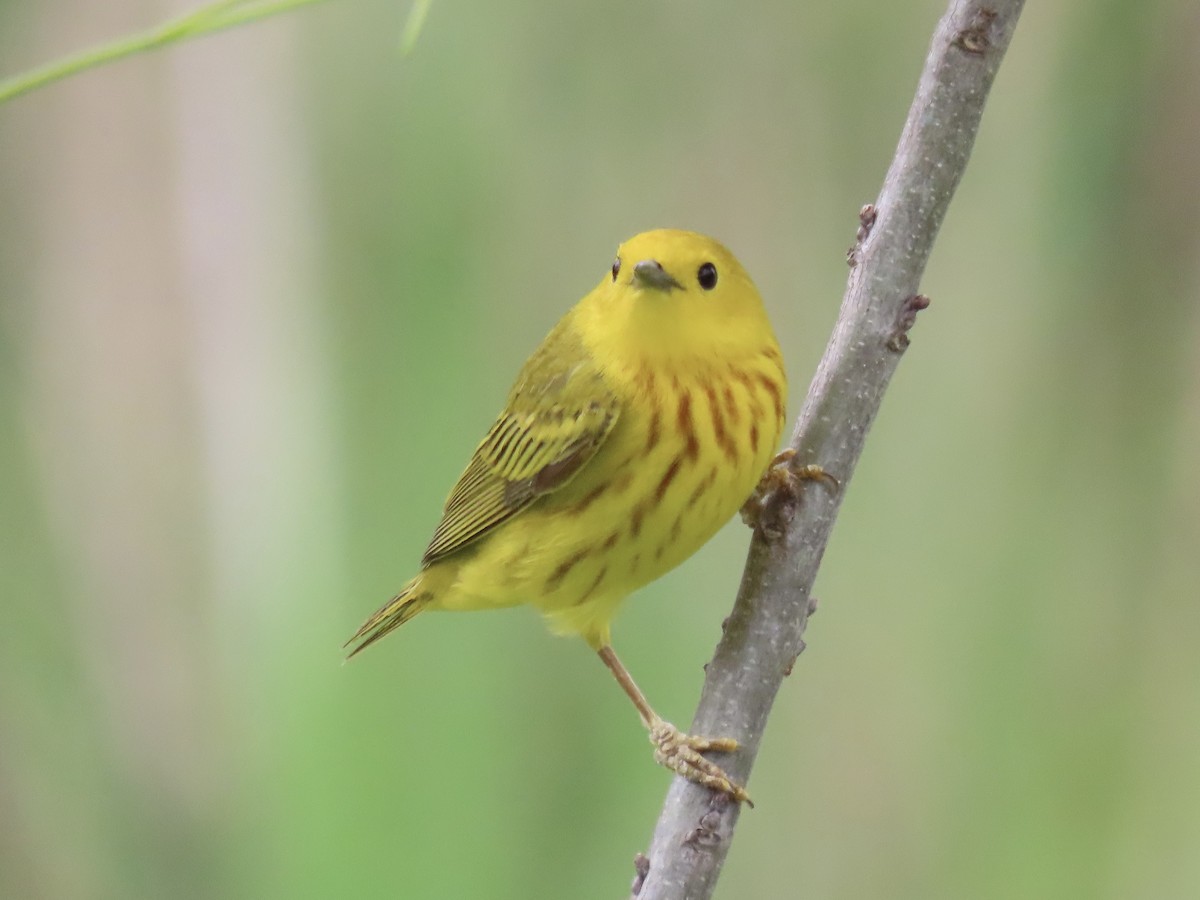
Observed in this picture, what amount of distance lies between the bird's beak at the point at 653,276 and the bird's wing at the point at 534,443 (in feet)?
0.63

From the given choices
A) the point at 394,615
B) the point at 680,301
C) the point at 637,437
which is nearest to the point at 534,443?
the point at 637,437

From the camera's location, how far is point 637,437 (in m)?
1.89

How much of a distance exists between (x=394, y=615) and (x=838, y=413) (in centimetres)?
Answer: 104

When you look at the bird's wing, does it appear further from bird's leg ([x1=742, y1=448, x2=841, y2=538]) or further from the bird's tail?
bird's leg ([x1=742, y1=448, x2=841, y2=538])

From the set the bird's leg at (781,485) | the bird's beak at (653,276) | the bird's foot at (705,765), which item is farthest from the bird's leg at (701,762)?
the bird's beak at (653,276)

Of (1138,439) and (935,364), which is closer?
(1138,439)

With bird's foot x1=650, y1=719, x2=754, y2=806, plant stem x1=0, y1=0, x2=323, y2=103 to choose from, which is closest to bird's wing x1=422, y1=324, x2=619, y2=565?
bird's foot x1=650, y1=719, x2=754, y2=806

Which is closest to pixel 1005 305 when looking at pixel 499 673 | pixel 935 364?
pixel 935 364

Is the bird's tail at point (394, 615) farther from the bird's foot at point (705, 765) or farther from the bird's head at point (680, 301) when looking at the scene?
the bird's foot at point (705, 765)

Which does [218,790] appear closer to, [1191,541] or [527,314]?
[527,314]

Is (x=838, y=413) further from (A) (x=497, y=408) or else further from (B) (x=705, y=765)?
(A) (x=497, y=408)

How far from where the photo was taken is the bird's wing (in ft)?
6.42

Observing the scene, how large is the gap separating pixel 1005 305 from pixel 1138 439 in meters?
0.42

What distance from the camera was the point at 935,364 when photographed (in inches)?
120
